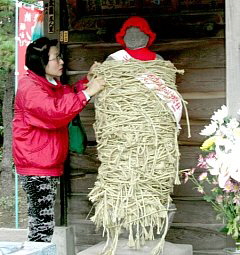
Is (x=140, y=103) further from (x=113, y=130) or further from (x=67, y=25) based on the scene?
(x=67, y=25)

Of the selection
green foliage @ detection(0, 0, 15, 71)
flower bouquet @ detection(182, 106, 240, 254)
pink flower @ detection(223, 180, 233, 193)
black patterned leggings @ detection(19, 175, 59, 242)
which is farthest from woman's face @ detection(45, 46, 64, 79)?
green foliage @ detection(0, 0, 15, 71)

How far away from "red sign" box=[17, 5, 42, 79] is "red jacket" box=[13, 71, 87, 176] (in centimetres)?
324

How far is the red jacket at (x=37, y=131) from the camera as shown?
3934 millimetres

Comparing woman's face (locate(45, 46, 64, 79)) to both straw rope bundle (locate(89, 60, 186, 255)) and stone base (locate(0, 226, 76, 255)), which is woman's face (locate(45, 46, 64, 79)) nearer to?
straw rope bundle (locate(89, 60, 186, 255))

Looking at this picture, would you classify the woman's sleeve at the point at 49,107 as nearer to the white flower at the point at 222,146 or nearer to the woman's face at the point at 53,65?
the woman's face at the point at 53,65

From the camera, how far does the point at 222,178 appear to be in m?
2.94

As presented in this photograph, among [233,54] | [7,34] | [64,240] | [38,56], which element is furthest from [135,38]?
[7,34]

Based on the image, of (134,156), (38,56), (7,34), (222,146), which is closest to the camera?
(222,146)

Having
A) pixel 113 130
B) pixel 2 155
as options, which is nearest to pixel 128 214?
pixel 113 130

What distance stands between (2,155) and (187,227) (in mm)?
4762

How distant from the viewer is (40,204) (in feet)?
13.5

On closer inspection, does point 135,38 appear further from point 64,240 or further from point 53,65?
point 64,240

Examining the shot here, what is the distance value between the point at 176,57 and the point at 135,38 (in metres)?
0.74

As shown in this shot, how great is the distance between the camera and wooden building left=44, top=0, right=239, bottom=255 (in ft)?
15.2
